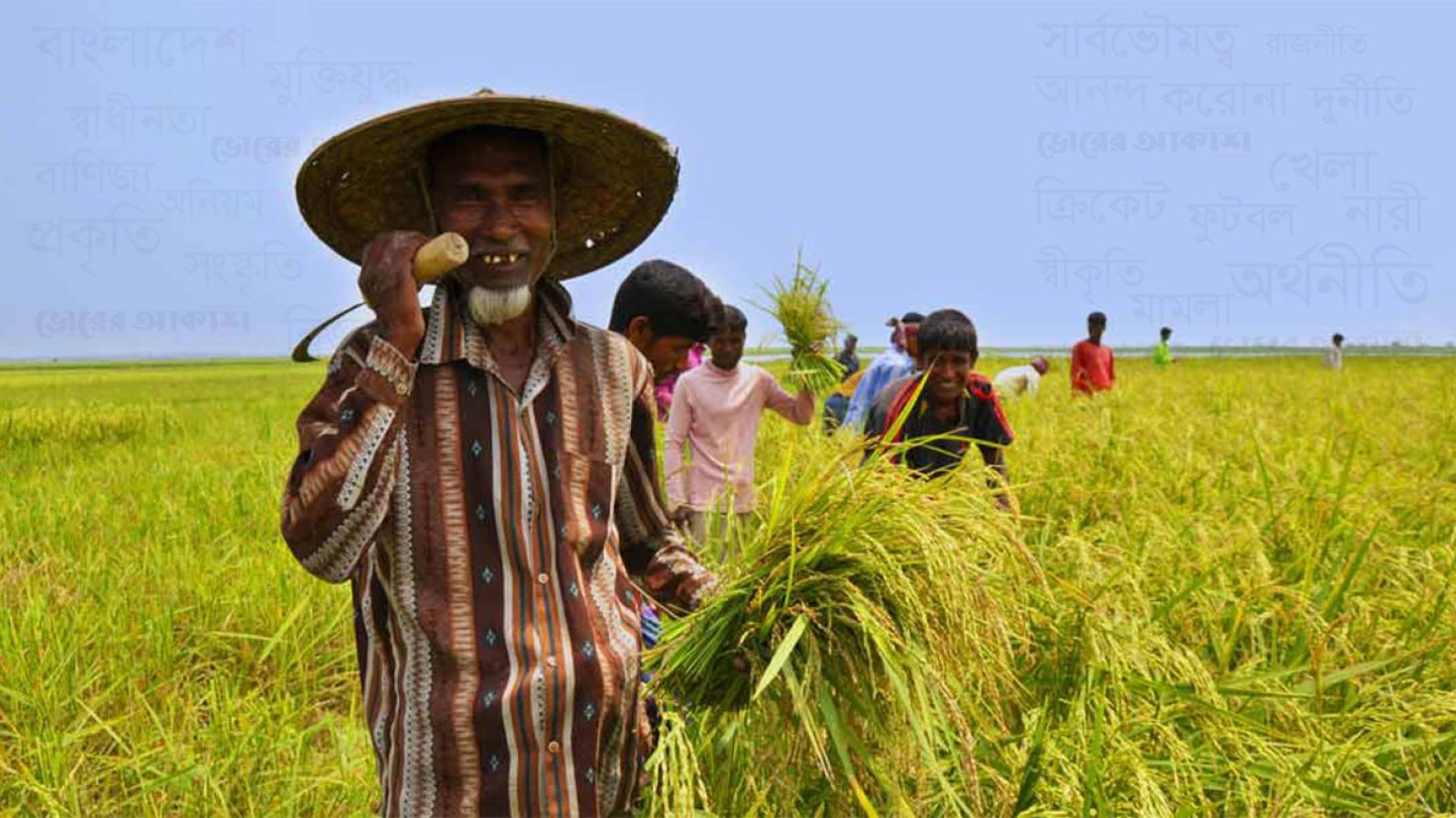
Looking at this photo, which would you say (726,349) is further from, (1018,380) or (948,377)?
(1018,380)

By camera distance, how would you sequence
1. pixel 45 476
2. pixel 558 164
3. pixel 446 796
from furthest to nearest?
pixel 45 476, pixel 558 164, pixel 446 796

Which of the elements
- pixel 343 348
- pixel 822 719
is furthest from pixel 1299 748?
pixel 343 348

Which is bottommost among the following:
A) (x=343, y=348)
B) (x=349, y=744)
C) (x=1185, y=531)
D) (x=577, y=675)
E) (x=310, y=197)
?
(x=349, y=744)

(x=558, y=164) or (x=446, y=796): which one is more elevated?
(x=558, y=164)

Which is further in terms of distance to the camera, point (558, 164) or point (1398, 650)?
point (1398, 650)

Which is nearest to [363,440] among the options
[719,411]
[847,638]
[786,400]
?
[847,638]

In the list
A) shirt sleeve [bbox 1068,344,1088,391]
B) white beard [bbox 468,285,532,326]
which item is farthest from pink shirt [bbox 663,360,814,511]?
shirt sleeve [bbox 1068,344,1088,391]

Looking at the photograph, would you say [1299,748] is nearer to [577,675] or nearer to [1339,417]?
[577,675]

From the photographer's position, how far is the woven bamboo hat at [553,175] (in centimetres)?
130

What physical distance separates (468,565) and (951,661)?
0.77 metres

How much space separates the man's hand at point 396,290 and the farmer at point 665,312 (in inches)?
46.7

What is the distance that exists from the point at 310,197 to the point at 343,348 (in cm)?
34

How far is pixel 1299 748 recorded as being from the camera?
2.23 meters

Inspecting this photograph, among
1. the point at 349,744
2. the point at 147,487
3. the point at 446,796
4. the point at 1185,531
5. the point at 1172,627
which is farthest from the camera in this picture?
the point at 147,487
